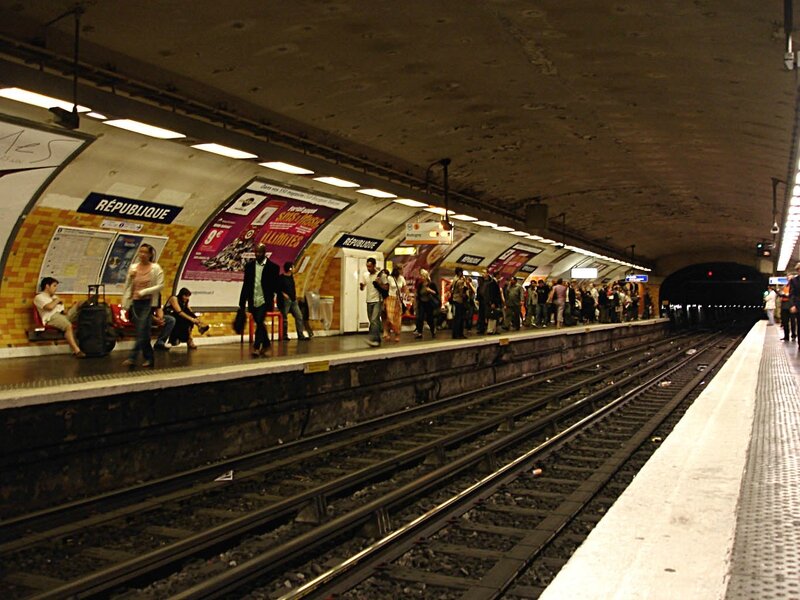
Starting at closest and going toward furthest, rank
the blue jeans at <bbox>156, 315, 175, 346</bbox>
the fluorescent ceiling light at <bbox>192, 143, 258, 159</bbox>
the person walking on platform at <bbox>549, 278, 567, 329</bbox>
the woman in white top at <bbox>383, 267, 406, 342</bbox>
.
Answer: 1. the fluorescent ceiling light at <bbox>192, 143, 258, 159</bbox>
2. the blue jeans at <bbox>156, 315, 175, 346</bbox>
3. the woman in white top at <bbox>383, 267, 406, 342</bbox>
4. the person walking on platform at <bbox>549, 278, 567, 329</bbox>

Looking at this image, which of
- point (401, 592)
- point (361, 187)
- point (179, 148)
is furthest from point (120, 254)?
point (401, 592)

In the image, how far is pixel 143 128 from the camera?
30.5ft

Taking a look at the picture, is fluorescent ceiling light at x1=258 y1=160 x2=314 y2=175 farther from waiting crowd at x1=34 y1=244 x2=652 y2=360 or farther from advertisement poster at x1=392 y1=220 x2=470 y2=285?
advertisement poster at x1=392 y1=220 x2=470 y2=285

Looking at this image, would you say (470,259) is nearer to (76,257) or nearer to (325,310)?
(325,310)

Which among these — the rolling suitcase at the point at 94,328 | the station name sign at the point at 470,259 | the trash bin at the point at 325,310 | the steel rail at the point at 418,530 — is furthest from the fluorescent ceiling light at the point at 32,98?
the station name sign at the point at 470,259

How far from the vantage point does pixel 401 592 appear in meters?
4.79

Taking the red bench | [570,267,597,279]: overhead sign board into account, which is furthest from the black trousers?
[570,267,597,279]: overhead sign board

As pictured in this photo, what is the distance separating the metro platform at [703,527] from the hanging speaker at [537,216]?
15.6 m

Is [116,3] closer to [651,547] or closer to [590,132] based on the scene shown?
[651,547]

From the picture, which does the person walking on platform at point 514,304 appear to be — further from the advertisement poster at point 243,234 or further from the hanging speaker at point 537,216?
the advertisement poster at point 243,234

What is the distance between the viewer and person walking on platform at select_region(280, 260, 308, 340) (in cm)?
1409

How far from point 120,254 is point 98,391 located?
219 inches

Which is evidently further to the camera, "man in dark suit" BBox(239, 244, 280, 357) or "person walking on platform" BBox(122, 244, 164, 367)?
"man in dark suit" BBox(239, 244, 280, 357)

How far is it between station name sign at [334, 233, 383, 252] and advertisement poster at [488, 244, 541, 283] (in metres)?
7.69
